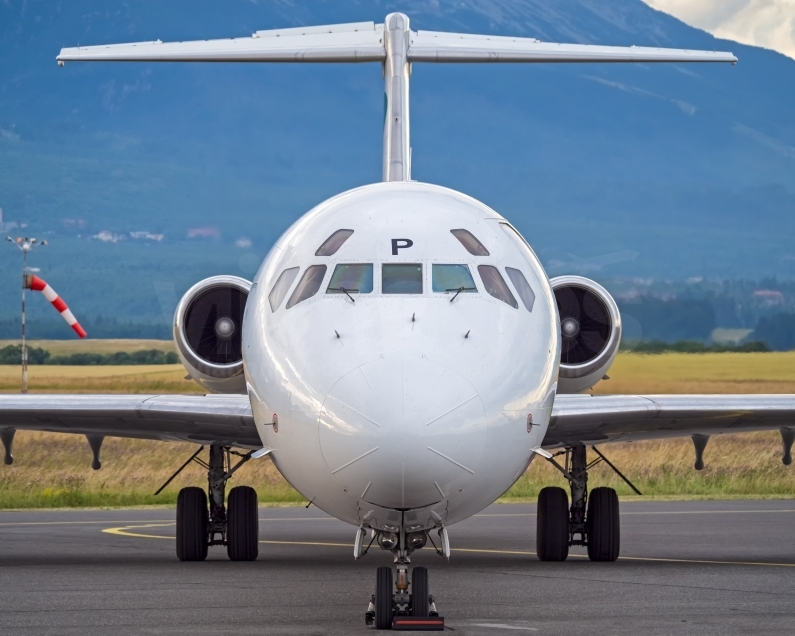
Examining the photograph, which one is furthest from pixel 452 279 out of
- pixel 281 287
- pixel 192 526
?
pixel 192 526

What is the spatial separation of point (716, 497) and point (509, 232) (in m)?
17.5

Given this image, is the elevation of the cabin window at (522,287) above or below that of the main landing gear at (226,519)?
above

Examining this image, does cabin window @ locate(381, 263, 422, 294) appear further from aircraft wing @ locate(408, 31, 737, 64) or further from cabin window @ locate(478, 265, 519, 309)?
aircraft wing @ locate(408, 31, 737, 64)

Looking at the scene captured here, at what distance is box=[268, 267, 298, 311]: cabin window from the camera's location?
1145 cm

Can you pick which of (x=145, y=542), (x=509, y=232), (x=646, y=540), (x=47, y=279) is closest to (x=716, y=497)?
(x=646, y=540)

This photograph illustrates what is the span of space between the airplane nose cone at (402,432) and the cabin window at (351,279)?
130cm

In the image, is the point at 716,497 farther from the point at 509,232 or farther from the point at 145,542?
the point at 509,232

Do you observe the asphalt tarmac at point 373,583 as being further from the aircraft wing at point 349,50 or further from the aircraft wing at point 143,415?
→ the aircraft wing at point 349,50

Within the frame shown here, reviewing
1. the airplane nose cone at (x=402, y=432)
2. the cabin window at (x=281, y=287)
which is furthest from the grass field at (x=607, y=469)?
the airplane nose cone at (x=402, y=432)

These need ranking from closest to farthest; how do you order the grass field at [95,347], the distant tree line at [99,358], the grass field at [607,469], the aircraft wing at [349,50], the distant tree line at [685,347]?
the aircraft wing at [349,50]
the grass field at [607,469]
the distant tree line at [685,347]
the distant tree line at [99,358]
the grass field at [95,347]

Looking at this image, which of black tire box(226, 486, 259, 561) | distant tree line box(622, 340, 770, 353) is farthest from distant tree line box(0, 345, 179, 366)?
black tire box(226, 486, 259, 561)

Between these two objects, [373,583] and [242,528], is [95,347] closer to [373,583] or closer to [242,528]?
[242,528]

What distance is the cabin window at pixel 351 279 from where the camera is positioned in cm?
1088

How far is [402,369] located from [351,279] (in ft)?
5.34
